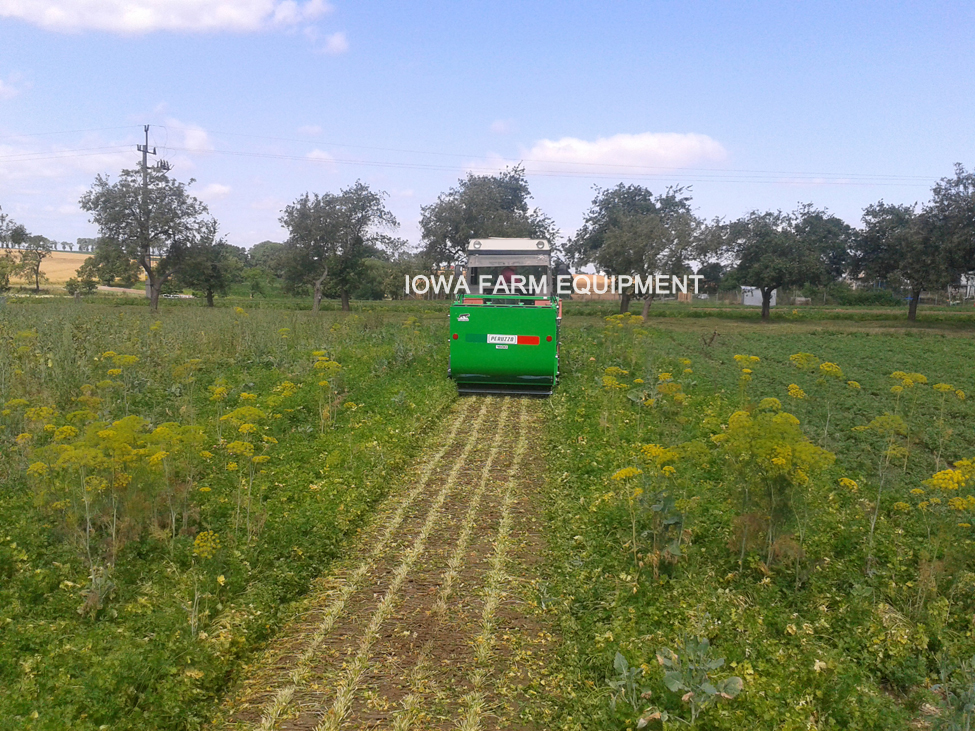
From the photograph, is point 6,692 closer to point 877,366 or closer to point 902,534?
point 902,534

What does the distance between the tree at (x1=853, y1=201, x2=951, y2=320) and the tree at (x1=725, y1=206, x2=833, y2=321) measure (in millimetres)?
2970

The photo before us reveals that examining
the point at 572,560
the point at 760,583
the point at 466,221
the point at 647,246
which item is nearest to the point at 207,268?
the point at 466,221

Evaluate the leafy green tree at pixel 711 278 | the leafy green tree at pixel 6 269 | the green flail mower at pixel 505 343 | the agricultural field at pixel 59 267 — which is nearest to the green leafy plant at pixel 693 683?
the green flail mower at pixel 505 343

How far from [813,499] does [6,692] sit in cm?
700

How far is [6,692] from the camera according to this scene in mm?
3672

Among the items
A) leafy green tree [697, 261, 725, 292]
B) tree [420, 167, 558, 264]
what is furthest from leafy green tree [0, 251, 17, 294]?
leafy green tree [697, 261, 725, 292]

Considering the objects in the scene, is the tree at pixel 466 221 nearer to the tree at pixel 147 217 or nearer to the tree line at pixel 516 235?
the tree line at pixel 516 235

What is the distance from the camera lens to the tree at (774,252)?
41.1 m

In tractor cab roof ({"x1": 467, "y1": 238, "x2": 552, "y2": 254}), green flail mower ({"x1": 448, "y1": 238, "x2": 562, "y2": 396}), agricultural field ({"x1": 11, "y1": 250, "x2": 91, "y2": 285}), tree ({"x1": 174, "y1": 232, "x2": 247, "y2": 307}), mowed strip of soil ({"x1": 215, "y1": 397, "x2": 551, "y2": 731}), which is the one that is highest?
agricultural field ({"x1": 11, "y1": 250, "x2": 91, "y2": 285})

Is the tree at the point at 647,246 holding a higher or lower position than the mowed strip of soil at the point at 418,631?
higher

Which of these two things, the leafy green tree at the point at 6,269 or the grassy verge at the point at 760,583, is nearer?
the grassy verge at the point at 760,583

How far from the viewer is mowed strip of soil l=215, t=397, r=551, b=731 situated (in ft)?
12.9

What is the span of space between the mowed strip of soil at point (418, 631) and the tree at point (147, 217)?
101 ft

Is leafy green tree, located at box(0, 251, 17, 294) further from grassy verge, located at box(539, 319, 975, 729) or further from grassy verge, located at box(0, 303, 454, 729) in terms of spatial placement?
grassy verge, located at box(539, 319, 975, 729)
